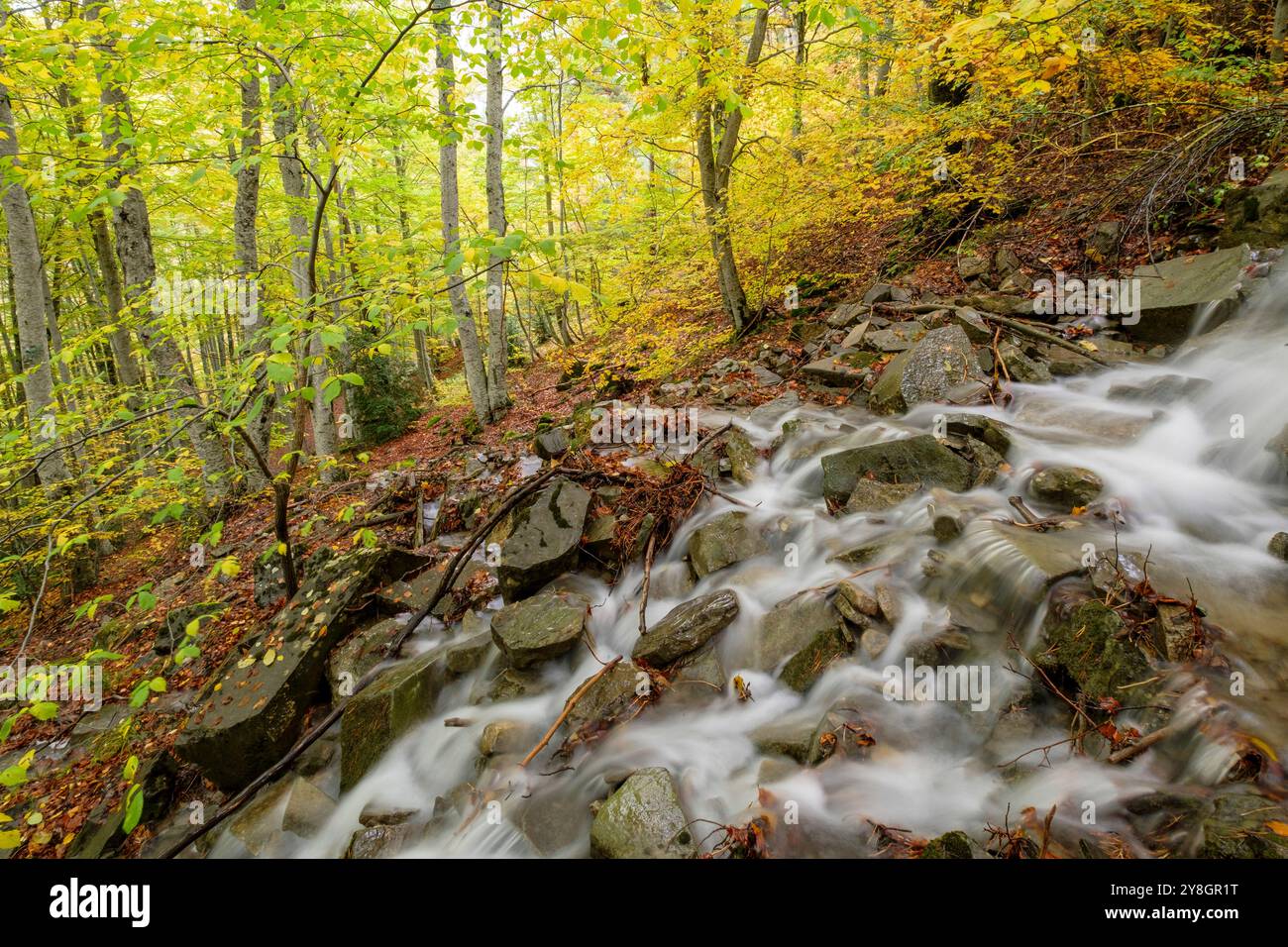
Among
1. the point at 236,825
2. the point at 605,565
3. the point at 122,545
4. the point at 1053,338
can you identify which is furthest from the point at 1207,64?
the point at 122,545

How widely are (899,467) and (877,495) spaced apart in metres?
0.36

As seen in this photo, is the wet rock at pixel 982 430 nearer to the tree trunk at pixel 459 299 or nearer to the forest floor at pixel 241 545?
the forest floor at pixel 241 545

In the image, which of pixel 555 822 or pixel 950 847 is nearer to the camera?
pixel 950 847

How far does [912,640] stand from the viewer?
11.3 feet

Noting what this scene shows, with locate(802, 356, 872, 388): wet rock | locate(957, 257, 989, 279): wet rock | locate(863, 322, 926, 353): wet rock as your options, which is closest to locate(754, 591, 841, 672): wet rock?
locate(802, 356, 872, 388): wet rock

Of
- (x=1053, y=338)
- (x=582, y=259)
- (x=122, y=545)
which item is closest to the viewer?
(x=1053, y=338)

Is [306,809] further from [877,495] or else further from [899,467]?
[899,467]

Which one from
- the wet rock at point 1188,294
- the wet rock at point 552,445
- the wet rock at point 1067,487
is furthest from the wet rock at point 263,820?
the wet rock at point 1188,294

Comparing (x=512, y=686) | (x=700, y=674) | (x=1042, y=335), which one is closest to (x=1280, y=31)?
(x=1042, y=335)

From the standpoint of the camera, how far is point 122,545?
13.1 metres

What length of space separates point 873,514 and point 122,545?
1702cm
